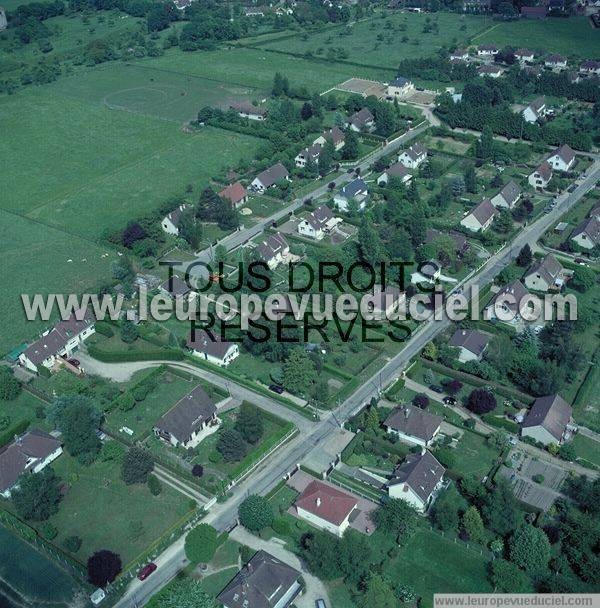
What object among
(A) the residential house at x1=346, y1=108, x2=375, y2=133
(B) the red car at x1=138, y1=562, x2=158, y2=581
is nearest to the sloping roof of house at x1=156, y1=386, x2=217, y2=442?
(B) the red car at x1=138, y1=562, x2=158, y2=581

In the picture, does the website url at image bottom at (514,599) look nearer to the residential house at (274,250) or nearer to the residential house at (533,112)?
the residential house at (274,250)

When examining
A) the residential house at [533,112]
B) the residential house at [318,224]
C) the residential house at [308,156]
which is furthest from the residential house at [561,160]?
the residential house at [318,224]

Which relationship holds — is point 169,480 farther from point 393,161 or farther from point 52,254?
point 393,161

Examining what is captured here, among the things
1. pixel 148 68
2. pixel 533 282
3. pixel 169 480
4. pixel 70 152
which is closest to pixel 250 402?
pixel 169 480

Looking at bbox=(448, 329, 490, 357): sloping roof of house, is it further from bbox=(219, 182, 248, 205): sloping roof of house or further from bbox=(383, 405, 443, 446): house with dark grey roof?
bbox=(219, 182, 248, 205): sloping roof of house

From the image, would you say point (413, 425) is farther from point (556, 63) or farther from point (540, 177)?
point (556, 63)
